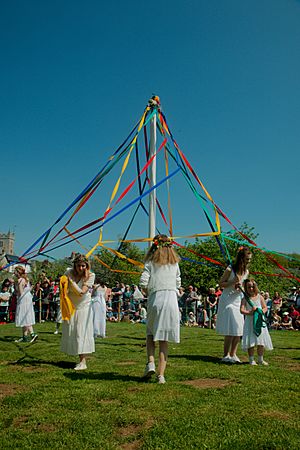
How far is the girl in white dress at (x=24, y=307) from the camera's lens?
9625 mm

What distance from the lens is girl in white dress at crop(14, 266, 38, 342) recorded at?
9625 mm

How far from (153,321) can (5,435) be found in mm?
2239

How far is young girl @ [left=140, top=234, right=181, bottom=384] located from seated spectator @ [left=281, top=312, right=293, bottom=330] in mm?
12235

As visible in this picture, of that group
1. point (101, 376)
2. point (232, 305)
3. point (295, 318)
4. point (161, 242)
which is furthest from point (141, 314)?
point (161, 242)

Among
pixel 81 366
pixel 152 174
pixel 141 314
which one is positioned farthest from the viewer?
pixel 141 314

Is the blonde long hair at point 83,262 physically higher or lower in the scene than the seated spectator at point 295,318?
higher

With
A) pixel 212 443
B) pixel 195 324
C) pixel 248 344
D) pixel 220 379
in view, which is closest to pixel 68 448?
pixel 212 443

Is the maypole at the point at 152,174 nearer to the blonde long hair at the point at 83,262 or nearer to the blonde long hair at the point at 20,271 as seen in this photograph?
the blonde long hair at the point at 83,262

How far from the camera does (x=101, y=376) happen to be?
551 cm

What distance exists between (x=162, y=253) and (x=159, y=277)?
0.31 m

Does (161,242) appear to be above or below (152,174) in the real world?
below

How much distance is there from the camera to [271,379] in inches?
209

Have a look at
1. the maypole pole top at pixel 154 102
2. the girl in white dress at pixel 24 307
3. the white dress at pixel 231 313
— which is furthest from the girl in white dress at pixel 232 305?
the girl in white dress at pixel 24 307

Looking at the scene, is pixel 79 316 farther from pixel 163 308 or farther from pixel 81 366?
pixel 163 308
